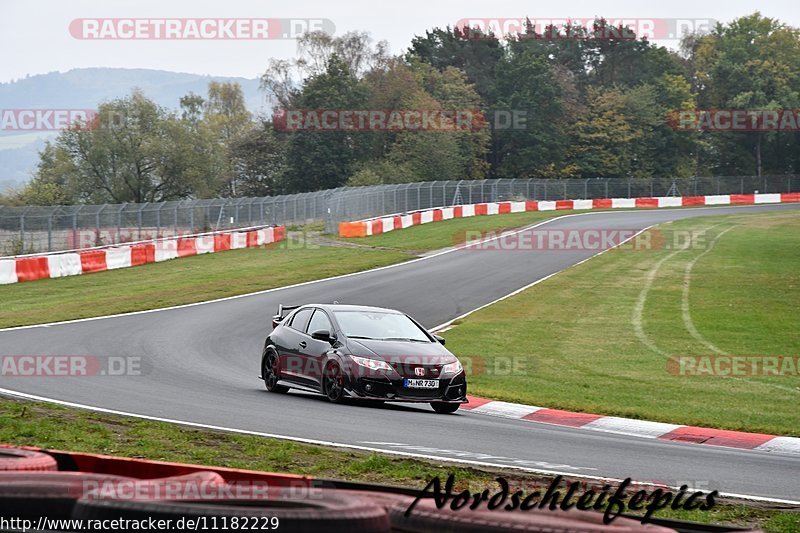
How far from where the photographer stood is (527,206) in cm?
6781

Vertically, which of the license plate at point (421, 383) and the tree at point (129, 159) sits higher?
the tree at point (129, 159)

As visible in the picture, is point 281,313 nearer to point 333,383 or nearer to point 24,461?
point 333,383

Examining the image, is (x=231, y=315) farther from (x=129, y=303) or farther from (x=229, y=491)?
(x=229, y=491)

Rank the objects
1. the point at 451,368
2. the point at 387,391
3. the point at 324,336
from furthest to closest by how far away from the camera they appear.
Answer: the point at 324,336
the point at 451,368
the point at 387,391

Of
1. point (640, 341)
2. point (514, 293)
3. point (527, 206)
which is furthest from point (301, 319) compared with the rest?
point (527, 206)

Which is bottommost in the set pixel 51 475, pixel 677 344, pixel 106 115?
pixel 677 344

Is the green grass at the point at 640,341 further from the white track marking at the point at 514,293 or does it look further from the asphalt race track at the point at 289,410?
the asphalt race track at the point at 289,410

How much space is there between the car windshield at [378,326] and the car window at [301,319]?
0.61 meters

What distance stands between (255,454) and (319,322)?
5776mm

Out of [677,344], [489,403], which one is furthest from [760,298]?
[489,403]

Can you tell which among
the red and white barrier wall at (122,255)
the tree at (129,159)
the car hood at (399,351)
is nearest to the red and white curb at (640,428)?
the car hood at (399,351)

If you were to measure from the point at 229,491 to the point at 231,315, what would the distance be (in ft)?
66.6

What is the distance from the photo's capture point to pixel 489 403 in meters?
15.8

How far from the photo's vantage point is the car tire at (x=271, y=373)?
622 inches
